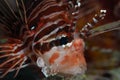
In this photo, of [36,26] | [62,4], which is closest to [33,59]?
[36,26]

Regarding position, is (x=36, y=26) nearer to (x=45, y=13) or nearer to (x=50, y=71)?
(x=45, y=13)

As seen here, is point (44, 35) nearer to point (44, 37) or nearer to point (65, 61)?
point (44, 37)

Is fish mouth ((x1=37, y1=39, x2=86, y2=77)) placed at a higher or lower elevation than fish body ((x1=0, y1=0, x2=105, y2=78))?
lower

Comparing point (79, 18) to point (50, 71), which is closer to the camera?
point (50, 71)

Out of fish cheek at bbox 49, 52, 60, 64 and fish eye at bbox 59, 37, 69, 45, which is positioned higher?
fish eye at bbox 59, 37, 69, 45

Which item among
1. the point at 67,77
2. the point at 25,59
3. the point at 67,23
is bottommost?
the point at 67,77

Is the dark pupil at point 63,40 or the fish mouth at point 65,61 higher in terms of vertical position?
the dark pupil at point 63,40

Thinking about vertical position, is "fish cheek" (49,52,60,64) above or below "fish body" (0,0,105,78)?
below

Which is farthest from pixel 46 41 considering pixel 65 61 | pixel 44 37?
pixel 65 61
